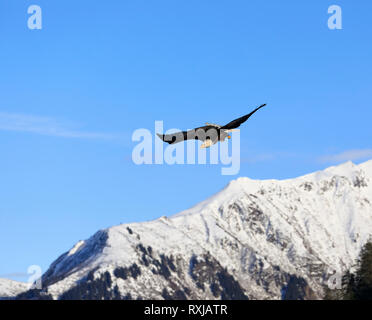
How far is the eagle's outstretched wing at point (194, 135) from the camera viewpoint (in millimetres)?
79000

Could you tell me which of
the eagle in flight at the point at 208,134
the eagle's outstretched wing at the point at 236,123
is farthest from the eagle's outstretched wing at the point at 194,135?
the eagle's outstretched wing at the point at 236,123

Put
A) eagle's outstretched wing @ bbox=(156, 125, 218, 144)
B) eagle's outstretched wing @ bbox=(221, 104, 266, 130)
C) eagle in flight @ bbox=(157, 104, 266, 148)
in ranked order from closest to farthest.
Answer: eagle's outstretched wing @ bbox=(221, 104, 266, 130) < eagle in flight @ bbox=(157, 104, 266, 148) < eagle's outstretched wing @ bbox=(156, 125, 218, 144)

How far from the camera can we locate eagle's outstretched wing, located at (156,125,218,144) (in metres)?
79.0

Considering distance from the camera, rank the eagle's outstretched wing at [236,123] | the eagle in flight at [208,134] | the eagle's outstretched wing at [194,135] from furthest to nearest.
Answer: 1. the eagle's outstretched wing at [194,135]
2. the eagle in flight at [208,134]
3. the eagle's outstretched wing at [236,123]

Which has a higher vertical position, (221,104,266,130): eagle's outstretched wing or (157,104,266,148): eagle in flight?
(221,104,266,130): eagle's outstretched wing

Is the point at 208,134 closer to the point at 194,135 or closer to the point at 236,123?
the point at 194,135

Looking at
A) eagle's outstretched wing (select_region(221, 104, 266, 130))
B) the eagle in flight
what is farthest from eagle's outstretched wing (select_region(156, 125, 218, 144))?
eagle's outstretched wing (select_region(221, 104, 266, 130))

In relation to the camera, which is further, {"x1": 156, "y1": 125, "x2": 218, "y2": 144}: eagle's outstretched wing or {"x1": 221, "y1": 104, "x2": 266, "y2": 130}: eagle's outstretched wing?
{"x1": 156, "y1": 125, "x2": 218, "y2": 144}: eagle's outstretched wing

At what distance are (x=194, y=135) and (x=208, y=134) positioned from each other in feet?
5.56

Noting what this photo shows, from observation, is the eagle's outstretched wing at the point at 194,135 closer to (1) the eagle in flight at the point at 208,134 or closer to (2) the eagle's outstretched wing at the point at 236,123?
(1) the eagle in flight at the point at 208,134

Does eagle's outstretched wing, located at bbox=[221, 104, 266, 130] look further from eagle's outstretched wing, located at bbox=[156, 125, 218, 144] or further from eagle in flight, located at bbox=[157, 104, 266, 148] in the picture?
eagle's outstretched wing, located at bbox=[156, 125, 218, 144]
